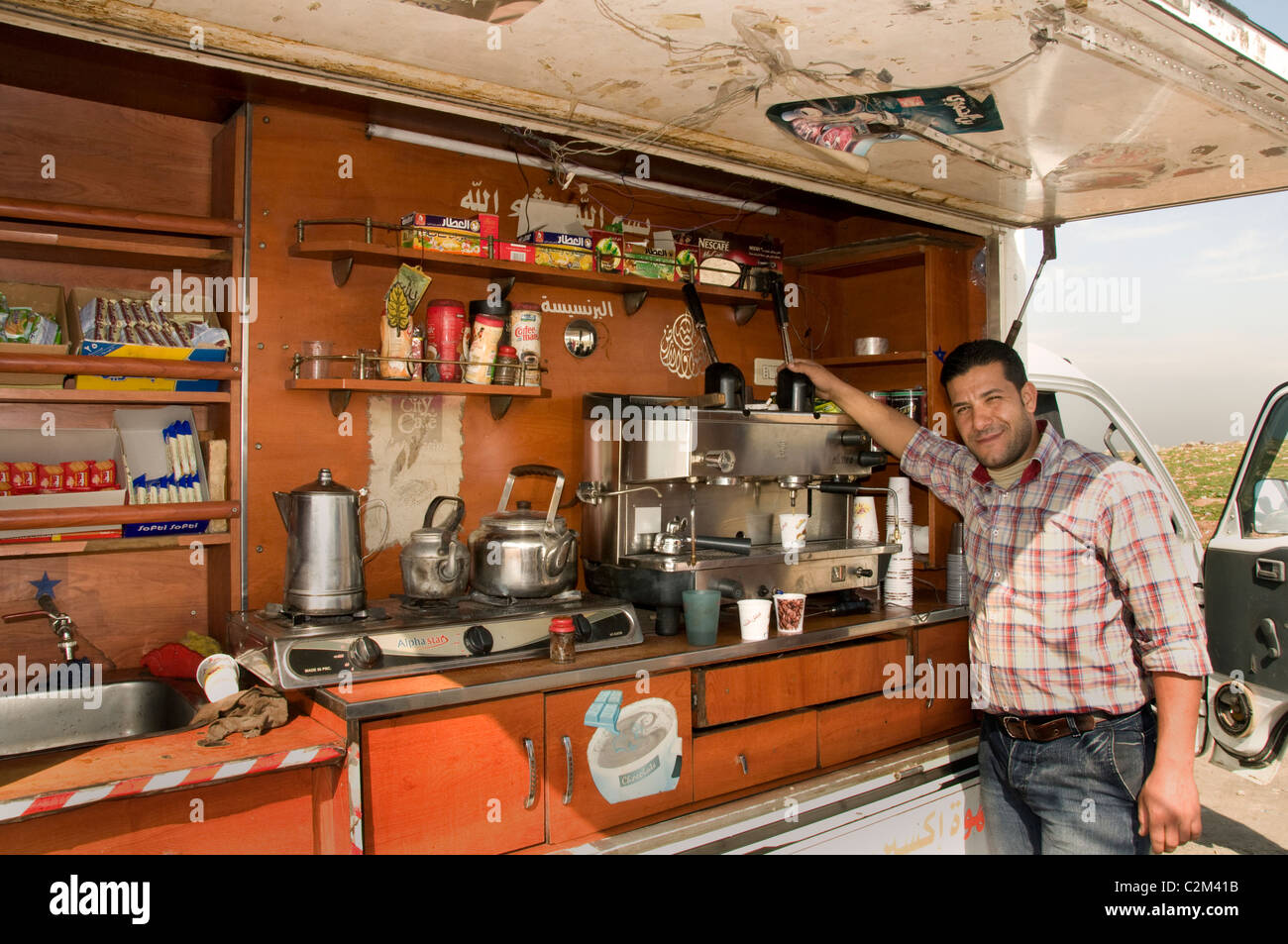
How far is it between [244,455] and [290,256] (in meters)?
0.60

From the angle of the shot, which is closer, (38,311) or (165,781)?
Answer: (165,781)

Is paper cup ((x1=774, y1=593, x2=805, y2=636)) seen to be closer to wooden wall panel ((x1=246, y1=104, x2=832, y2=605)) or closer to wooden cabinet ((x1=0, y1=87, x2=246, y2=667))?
wooden wall panel ((x1=246, y1=104, x2=832, y2=605))

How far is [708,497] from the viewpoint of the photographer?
3.02m

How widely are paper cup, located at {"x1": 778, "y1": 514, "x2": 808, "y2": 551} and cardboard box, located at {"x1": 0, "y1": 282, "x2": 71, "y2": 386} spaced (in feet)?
6.82

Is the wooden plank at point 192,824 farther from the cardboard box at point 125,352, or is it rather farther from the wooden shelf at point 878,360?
the wooden shelf at point 878,360

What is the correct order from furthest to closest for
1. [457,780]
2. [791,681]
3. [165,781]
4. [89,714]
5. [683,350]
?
[683,350] → [791,681] → [89,714] → [457,780] → [165,781]

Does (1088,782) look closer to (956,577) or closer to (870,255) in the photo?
(956,577)

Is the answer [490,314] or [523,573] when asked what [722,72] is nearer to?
[490,314]

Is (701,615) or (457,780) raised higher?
(701,615)

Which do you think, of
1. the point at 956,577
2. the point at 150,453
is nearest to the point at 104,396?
the point at 150,453

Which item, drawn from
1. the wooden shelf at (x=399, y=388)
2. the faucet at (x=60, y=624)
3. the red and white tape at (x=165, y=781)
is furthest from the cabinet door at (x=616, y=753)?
the faucet at (x=60, y=624)

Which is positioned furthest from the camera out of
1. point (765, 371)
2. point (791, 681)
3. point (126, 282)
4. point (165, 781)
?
point (765, 371)

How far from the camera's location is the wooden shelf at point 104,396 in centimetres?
222

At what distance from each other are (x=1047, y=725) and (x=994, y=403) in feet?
2.60
